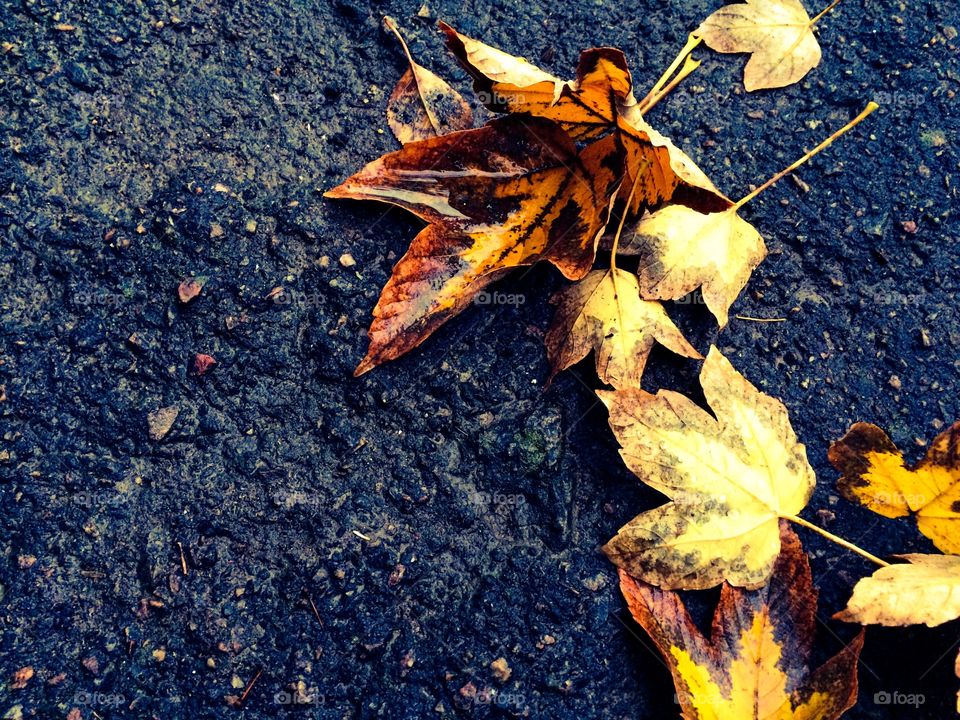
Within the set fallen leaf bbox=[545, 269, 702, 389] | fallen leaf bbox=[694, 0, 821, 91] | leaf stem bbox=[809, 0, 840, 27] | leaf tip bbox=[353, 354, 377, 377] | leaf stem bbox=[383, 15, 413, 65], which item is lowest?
leaf tip bbox=[353, 354, 377, 377]

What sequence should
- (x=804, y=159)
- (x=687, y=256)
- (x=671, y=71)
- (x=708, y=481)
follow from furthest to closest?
(x=671, y=71)
(x=804, y=159)
(x=687, y=256)
(x=708, y=481)

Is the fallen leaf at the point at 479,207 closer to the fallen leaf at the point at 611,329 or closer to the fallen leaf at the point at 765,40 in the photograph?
the fallen leaf at the point at 611,329

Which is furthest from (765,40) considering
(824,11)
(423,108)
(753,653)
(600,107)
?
(753,653)

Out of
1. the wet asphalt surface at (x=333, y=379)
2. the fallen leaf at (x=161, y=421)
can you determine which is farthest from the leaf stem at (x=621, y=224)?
the fallen leaf at (x=161, y=421)

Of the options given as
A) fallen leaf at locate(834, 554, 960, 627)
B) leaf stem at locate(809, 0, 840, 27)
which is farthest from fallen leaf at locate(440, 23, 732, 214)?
fallen leaf at locate(834, 554, 960, 627)

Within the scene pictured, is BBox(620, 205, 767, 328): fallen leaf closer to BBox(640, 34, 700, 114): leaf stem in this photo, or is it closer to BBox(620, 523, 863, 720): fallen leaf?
BBox(640, 34, 700, 114): leaf stem

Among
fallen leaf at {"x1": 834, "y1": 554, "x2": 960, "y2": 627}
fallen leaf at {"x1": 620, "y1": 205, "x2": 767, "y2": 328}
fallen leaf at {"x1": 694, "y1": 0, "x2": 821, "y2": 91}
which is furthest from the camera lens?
fallen leaf at {"x1": 694, "y1": 0, "x2": 821, "y2": 91}

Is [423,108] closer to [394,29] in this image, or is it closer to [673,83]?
[394,29]

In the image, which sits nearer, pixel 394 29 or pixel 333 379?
pixel 333 379

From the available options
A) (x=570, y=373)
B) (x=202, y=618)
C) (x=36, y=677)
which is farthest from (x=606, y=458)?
(x=36, y=677)
